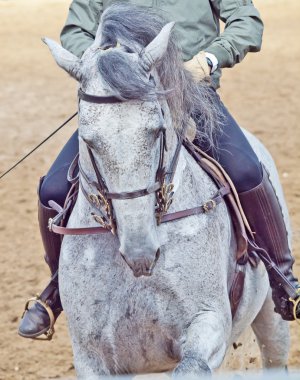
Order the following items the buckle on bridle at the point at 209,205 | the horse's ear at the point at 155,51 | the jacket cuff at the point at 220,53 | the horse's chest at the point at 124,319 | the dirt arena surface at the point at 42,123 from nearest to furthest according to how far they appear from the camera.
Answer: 1. the horse's ear at the point at 155,51
2. the horse's chest at the point at 124,319
3. the buckle on bridle at the point at 209,205
4. the jacket cuff at the point at 220,53
5. the dirt arena surface at the point at 42,123

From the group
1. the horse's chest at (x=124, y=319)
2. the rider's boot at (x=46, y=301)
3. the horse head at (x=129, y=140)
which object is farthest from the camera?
the rider's boot at (x=46, y=301)

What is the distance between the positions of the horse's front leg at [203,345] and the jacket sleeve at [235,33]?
4.33 ft

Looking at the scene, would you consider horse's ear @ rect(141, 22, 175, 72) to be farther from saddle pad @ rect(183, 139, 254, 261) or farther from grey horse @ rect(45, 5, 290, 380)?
saddle pad @ rect(183, 139, 254, 261)

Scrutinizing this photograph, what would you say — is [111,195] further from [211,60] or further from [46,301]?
[46,301]

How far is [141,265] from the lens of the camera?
4.05 m

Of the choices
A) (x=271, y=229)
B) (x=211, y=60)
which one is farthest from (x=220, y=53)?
(x=271, y=229)

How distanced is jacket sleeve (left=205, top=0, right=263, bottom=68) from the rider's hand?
128 mm

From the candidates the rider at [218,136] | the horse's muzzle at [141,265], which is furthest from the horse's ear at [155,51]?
the horse's muzzle at [141,265]

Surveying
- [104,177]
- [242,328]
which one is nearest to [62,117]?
[242,328]

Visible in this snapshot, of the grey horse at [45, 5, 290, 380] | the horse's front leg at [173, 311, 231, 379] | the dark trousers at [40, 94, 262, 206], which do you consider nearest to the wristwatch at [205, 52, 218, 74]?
the grey horse at [45, 5, 290, 380]

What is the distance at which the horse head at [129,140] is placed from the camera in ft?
13.1

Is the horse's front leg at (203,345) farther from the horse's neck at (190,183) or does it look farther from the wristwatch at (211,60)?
the wristwatch at (211,60)

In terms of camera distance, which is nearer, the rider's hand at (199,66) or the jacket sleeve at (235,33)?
the rider's hand at (199,66)

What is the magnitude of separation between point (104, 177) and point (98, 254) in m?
0.55
